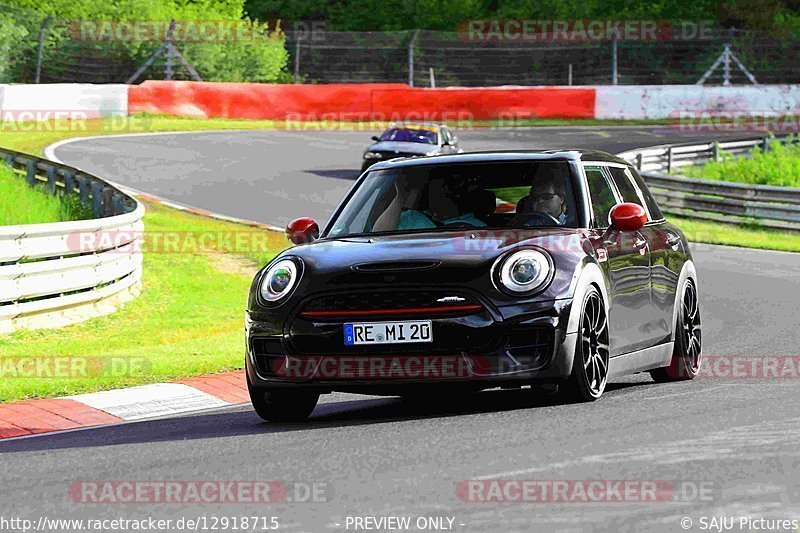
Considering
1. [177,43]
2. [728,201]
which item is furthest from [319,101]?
[728,201]

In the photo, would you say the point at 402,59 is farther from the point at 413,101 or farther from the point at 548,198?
the point at 548,198

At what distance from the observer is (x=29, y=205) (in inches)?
804

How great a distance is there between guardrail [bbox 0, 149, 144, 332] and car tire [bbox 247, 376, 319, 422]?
616cm

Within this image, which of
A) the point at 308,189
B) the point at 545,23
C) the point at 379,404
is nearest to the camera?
the point at 379,404

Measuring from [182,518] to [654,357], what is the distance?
15.0ft

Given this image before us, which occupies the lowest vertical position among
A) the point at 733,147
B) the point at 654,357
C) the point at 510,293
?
the point at 733,147

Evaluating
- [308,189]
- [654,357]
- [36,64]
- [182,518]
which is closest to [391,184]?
[654,357]

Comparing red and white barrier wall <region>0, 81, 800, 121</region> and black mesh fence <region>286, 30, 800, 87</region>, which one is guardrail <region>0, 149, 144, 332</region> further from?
black mesh fence <region>286, 30, 800, 87</region>

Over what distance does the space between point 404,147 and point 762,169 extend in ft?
28.3

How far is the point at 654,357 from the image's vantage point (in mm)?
9648

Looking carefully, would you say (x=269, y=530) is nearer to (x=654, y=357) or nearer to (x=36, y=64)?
(x=654, y=357)

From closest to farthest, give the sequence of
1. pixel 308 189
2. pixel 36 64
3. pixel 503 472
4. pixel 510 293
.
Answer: pixel 503 472 < pixel 510 293 < pixel 308 189 < pixel 36 64

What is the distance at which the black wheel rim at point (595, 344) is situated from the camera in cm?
837

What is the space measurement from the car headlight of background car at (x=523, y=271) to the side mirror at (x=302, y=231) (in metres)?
1.70
